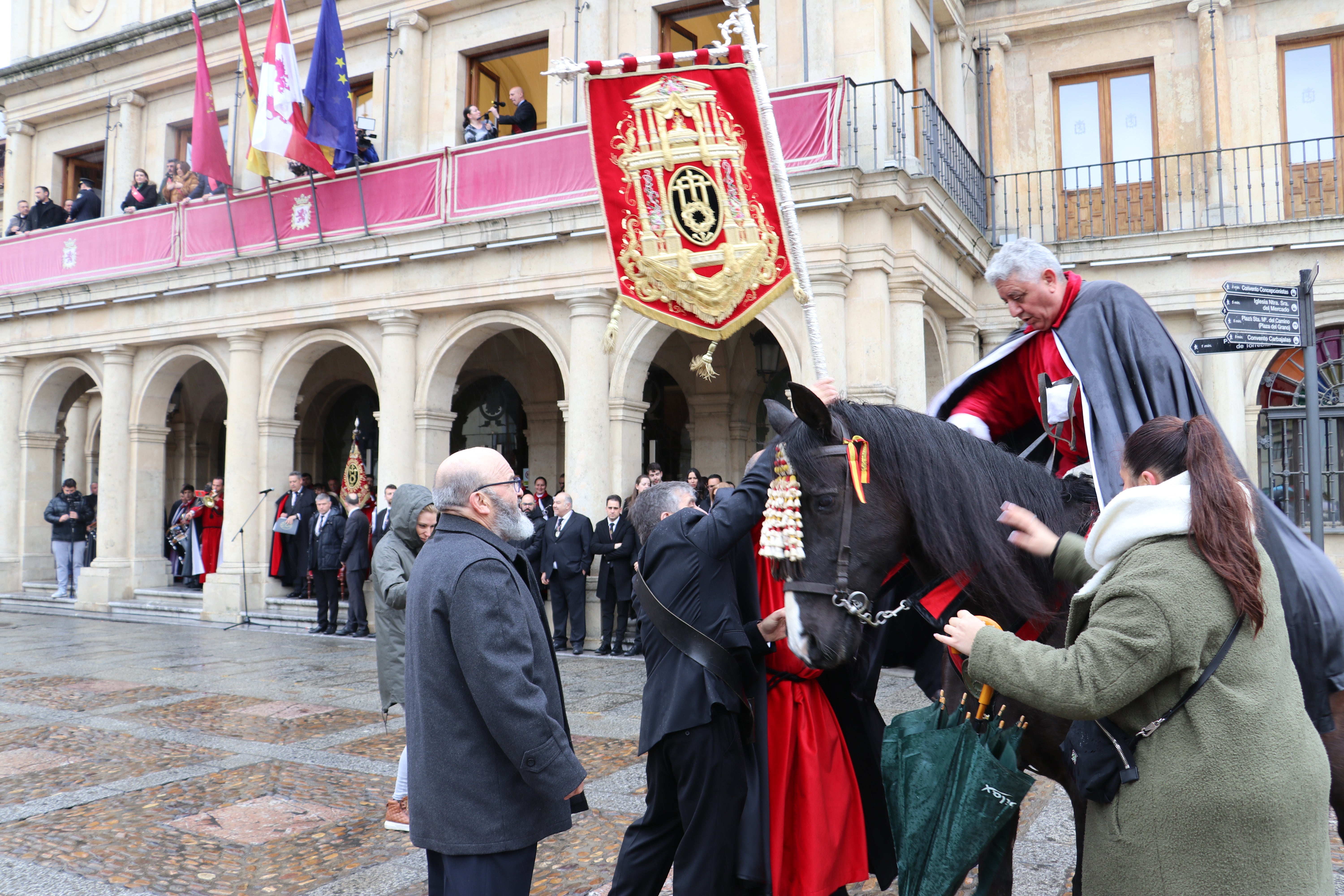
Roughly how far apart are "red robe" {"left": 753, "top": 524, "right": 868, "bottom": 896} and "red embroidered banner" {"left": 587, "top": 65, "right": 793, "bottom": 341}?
377 cm

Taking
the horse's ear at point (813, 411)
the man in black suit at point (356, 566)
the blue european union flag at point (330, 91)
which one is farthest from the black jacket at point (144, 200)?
the horse's ear at point (813, 411)

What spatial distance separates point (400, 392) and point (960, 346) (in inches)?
301

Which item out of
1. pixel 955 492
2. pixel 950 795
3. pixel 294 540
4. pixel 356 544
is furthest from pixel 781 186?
pixel 294 540

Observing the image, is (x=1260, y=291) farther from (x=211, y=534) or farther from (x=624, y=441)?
(x=211, y=534)

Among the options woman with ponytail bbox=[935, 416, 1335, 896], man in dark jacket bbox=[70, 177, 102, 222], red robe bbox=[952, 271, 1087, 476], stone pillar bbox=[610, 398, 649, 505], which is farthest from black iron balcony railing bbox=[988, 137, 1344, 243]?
man in dark jacket bbox=[70, 177, 102, 222]

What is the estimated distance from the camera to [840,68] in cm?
1116

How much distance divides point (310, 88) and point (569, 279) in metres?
4.45

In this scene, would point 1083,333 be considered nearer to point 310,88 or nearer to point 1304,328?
point 1304,328

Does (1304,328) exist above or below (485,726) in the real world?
above

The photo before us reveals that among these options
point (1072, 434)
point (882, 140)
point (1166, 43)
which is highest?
point (1166, 43)

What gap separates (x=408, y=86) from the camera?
1409 centimetres

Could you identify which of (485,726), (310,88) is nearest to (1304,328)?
(485,726)

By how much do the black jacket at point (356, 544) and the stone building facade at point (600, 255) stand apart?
82cm

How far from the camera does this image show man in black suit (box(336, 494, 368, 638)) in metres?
12.3
